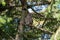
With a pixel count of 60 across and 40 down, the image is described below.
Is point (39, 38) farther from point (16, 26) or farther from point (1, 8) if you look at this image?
point (1, 8)

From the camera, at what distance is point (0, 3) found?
2986 mm

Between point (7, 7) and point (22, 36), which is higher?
point (7, 7)

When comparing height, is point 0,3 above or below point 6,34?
above

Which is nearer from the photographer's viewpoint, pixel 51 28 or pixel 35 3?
pixel 35 3

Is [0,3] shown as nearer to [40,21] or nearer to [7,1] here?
[7,1]

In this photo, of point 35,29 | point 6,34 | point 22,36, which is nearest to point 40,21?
point 35,29

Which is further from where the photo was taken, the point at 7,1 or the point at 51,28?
the point at 51,28

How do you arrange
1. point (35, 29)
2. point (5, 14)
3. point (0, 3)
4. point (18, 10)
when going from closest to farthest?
point (0, 3) < point (5, 14) < point (18, 10) < point (35, 29)

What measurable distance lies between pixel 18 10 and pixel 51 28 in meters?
0.71

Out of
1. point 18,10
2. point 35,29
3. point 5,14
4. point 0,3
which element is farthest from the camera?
point 35,29

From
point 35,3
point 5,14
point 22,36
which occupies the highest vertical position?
point 35,3

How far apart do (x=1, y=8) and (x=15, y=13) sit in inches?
13.1

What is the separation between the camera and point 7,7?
333cm

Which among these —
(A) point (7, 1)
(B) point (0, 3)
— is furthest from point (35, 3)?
(B) point (0, 3)
